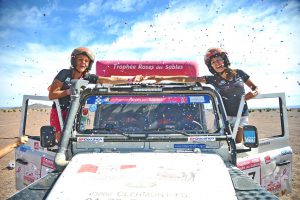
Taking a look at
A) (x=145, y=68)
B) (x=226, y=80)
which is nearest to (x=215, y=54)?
(x=226, y=80)

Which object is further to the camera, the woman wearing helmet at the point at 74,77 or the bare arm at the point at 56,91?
the woman wearing helmet at the point at 74,77

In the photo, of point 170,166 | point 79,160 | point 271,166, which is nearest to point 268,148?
point 271,166

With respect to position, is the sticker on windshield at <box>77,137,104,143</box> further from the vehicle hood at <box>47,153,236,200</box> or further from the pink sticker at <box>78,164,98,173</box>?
the pink sticker at <box>78,164,98,173</box>

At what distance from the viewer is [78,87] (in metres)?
3.23

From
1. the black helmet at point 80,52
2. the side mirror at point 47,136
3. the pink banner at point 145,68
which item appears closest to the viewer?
the side mirror at point 47,136

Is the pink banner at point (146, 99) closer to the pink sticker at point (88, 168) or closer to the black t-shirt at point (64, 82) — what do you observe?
the black t-shirt at point (64, 82)

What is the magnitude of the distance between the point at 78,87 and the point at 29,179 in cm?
159

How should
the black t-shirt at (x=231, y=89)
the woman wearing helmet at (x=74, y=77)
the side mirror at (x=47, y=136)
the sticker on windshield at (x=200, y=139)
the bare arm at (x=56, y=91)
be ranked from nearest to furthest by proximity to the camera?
the sticker on windshield at (x=200, y=139)
the side mirror at (x=47, y=136)
the bare arm at (x=56, y=91)
the woman wearing helmet at (x=74, y=77)
the black t-shirt at (x=231, y=89)

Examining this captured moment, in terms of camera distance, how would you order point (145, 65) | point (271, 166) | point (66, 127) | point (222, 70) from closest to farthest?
point (66, 127) < point (271, 166) < point (222, 70) < point (145, 65)

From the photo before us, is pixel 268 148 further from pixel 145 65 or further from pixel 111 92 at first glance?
pixel 145 65

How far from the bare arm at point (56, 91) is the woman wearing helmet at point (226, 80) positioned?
5.83ft

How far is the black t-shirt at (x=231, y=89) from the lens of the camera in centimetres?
464

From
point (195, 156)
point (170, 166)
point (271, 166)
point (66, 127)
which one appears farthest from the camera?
point (271, 166)

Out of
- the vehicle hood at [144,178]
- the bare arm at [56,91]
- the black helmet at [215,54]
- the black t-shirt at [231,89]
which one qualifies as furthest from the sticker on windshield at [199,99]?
the black helmet at [215,54]
